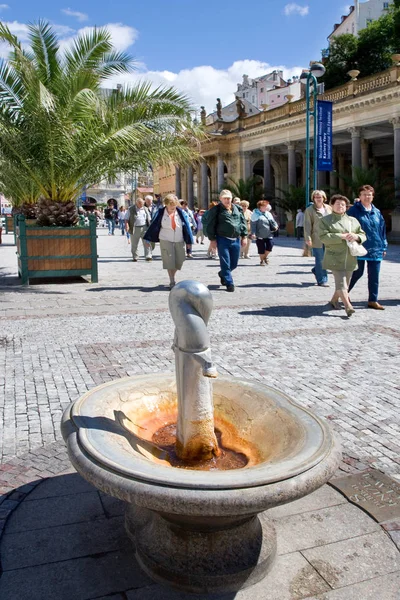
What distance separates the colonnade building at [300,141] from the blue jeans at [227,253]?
11087 millimetres

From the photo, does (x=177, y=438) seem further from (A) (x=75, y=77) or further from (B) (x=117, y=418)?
(A) (x=75, y=77)

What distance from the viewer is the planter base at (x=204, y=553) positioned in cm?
250

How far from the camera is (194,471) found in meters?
2.27

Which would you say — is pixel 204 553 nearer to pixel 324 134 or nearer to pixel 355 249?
pixel 355 249

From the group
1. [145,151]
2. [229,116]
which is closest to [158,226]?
[145,151]

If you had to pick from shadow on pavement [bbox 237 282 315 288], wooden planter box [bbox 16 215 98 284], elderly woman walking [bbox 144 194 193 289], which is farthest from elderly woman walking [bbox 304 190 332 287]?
wooden planter box [bbox 16 215 98 284]

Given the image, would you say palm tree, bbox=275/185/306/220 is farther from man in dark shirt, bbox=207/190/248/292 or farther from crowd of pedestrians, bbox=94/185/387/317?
man in dark shirt, bbox=207/190/248/292

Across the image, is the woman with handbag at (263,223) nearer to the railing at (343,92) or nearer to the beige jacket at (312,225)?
the beige jacket at (312,225)

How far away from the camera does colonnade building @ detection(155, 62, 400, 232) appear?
32406 millimetres

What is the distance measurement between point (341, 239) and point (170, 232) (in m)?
3.50

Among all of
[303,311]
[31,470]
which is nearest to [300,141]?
[303,311]

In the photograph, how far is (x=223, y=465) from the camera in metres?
2.85

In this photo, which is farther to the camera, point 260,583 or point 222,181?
point 222,181

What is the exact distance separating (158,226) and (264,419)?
829 cm
